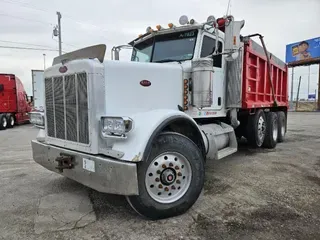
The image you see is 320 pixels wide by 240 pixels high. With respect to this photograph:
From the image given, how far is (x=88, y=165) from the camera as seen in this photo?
295cm

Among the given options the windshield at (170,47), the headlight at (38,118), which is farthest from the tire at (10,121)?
the windshield at (170,47)

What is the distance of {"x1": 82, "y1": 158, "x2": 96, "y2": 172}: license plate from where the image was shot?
2.90 meters

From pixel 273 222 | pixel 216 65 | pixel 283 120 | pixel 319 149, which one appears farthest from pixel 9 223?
pixel 283 120

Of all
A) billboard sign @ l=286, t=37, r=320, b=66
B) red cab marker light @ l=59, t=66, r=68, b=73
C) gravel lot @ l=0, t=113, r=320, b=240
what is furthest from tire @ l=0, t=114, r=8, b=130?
billboard sign @ l=286, t=37, r=320, b=66

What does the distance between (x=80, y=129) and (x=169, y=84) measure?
134cm

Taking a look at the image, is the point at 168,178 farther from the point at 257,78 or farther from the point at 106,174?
the point at 257,78

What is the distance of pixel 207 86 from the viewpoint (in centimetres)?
381

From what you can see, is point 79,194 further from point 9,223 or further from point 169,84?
point 169,84

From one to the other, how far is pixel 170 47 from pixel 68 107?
2.07m

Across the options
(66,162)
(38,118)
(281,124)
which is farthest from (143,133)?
(281,124)

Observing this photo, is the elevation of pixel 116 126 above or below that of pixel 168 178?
above

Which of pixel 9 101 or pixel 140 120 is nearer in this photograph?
pixel 140 120

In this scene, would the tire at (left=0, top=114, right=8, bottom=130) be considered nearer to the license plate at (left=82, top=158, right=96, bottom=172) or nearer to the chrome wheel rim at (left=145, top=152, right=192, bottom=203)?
the license plate at (left=82, top=158, right=96, bottom=172)

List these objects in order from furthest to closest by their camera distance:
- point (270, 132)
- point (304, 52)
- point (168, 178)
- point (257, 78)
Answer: point (304, 52)
point (270, 132)
point (257, 78)
point (168, 178)
